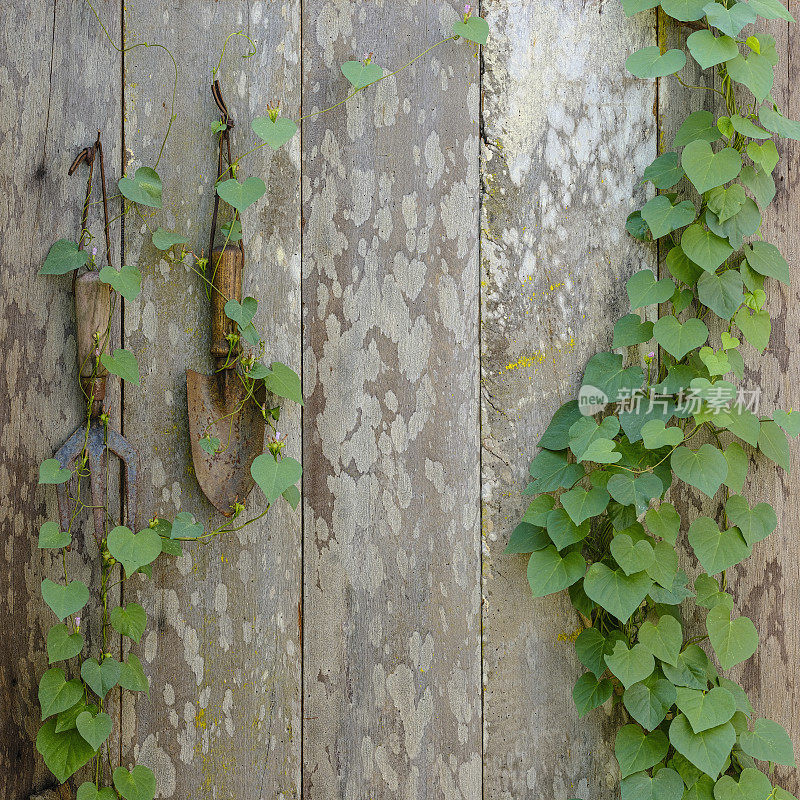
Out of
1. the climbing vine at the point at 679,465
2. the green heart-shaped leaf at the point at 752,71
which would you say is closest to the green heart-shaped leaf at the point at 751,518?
the climbing vine at the point at 679,465

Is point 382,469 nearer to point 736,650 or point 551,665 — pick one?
point 551,665

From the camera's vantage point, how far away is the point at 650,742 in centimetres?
99

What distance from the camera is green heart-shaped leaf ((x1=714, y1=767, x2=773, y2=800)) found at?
38.0 inches

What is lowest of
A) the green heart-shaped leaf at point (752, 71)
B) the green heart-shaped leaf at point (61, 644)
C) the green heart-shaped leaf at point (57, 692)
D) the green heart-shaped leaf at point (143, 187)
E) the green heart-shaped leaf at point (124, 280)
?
the green heart-shaped leaf at point (57, 692)

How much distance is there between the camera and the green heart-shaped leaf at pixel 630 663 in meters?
0.96

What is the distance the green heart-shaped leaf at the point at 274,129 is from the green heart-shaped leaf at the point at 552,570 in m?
0.68

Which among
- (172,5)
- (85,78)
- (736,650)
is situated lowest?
(736,650)

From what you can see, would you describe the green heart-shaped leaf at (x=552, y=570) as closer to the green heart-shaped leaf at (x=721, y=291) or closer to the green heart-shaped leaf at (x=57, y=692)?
the green heart-shaped leaf at (x=721, y=291)

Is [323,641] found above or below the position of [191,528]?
below

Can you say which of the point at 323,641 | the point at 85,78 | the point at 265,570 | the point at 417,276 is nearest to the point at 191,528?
the point at 265,570

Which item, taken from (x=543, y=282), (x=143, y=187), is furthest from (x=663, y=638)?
(x=143, y=187)

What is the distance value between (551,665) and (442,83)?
0.90 meters

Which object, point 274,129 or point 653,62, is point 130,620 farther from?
point 653,62

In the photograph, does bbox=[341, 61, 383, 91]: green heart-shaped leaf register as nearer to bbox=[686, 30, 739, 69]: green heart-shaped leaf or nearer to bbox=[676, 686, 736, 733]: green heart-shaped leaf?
bbox=[686, 30, 739, 69]: green heart-shaped leaf
